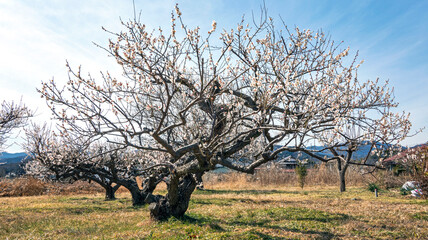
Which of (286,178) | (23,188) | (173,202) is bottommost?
(23,188)

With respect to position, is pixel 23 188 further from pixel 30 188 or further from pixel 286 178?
pixel 286 178

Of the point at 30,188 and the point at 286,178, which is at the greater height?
the point at 286,178

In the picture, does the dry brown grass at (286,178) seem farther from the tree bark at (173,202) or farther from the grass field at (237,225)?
the tree bark at (173,202)

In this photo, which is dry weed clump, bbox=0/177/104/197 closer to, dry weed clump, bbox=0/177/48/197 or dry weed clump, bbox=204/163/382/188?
dry weed clump, bbox=0/177/48/197

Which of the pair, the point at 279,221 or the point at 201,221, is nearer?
the point at 201,221

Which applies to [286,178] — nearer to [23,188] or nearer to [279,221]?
[279,221]

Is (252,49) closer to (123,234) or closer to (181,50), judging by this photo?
(181,50)

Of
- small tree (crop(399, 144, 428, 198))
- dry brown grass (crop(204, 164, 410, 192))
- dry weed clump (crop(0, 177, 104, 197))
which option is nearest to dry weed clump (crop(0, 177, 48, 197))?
dry weed clump (crop(0, 177, 104, 197))

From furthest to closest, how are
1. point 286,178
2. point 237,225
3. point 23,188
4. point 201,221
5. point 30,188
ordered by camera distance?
point 286,178 < point 30,188 < point 23,188 < point 201,221 < point 237,225

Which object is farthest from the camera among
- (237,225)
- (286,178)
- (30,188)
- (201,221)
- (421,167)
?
(286,178)

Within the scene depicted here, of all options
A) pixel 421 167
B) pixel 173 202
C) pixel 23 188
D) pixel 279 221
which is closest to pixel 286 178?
pixel 421 167

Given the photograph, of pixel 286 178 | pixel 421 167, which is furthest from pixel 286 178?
pixel 421 167

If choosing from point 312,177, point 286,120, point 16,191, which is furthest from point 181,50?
point 312,177

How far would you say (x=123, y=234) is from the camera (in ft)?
22.1
